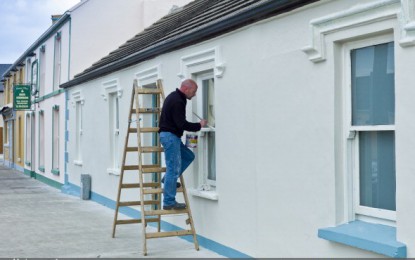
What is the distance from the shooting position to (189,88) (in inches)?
331

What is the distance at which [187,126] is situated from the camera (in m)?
8.23

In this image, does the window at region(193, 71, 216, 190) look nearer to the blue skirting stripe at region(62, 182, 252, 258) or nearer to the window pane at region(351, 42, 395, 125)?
→ the blue skirting stripe at region(62, 182, 252, 258)

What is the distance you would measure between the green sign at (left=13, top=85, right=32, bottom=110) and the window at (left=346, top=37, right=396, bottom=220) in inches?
822

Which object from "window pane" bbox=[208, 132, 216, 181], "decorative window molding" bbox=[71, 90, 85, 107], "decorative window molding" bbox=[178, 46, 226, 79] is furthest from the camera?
"decorative window molding" bbox=[71, 90, 85, 107]

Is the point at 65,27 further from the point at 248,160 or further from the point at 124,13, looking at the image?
the point at 248,160

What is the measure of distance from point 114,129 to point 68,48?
6.55 m

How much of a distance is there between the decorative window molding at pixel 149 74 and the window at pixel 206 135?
1.59m

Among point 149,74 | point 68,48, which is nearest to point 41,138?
point 68,48

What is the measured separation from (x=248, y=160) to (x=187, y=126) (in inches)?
46.8

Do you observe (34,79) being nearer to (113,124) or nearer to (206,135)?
(113,124)

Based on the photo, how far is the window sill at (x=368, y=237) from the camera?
503cm

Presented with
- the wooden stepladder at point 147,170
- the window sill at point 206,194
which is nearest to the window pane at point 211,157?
the window sill at point 206,194

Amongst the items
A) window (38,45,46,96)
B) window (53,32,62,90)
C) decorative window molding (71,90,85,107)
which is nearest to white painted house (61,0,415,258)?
decorative window molding (71,90,85,107)

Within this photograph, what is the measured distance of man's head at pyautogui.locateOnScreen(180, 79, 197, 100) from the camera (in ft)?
27.6
